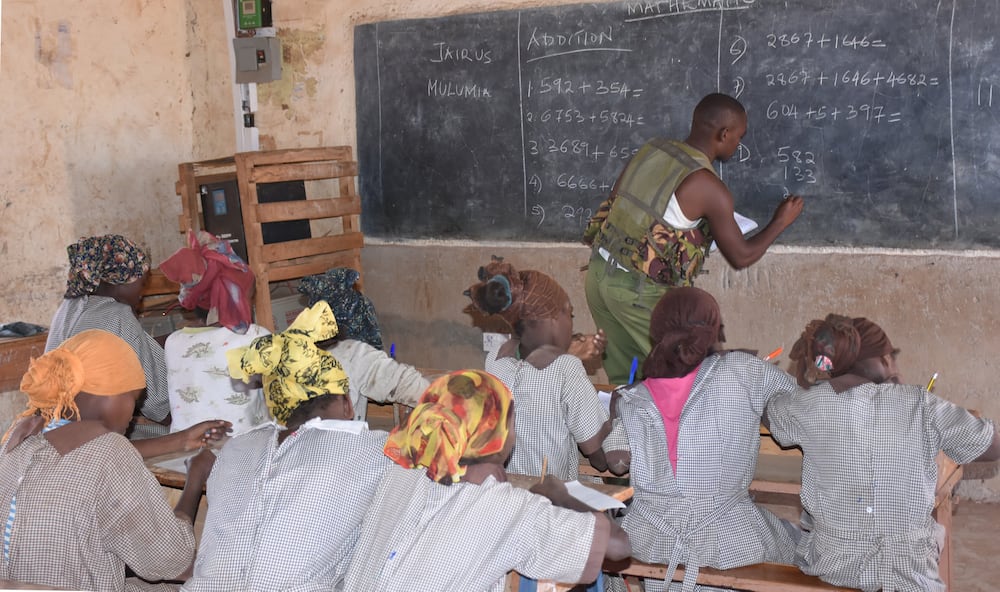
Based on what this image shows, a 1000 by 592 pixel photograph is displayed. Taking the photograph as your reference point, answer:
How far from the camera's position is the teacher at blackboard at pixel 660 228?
407 centimetres

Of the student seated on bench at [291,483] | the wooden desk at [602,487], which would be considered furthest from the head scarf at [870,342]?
the student seated on bench at [291,483]

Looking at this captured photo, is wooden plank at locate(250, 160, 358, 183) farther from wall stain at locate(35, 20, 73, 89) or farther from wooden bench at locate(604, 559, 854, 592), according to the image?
wooden bench at locate(604, 559, 854, 592)

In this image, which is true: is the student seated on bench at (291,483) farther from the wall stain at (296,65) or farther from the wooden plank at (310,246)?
the wall stain at (296,65)

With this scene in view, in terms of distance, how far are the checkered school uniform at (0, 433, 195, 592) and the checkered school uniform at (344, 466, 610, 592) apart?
0.65 metres

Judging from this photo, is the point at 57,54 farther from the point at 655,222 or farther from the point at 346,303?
the point at 655,222

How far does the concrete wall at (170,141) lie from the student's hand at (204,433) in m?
2.64

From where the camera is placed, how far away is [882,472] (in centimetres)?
264

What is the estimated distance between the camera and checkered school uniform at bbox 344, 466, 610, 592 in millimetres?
2100

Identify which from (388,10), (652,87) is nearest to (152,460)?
(652,87)

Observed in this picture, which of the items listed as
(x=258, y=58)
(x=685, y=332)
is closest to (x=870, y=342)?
(x=685, y=332)

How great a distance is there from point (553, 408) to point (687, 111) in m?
2.58

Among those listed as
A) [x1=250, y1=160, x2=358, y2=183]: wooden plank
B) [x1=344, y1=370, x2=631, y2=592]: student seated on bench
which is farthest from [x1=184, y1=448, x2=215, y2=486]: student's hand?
[x1=250, y1=160, x2=358, y2=183]: wooden plank

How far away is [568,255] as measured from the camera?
545 centimetres

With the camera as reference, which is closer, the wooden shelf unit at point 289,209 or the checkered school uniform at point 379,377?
the checkered school uniform at point 379,377
